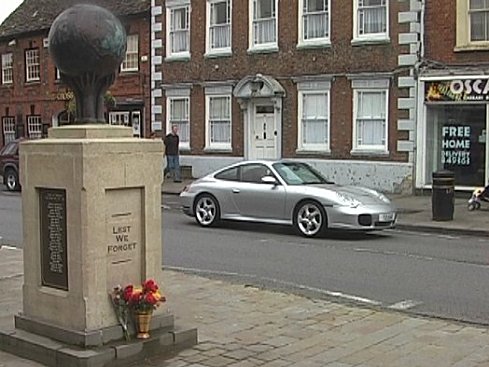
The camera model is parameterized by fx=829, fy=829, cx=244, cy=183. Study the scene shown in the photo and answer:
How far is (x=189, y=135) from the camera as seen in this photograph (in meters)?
29.9

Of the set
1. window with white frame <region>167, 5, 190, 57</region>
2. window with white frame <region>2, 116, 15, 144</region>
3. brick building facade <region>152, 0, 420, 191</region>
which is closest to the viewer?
brick building facade <region>152, 0, 420, 191</region>

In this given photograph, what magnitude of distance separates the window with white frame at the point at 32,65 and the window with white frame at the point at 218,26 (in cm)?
1149

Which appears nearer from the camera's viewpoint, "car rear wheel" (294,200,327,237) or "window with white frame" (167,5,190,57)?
"car rear wheel" (294,200,327,237)

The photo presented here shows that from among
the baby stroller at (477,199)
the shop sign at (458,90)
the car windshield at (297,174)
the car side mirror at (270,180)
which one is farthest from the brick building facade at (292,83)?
the car side mirror at (270,180)

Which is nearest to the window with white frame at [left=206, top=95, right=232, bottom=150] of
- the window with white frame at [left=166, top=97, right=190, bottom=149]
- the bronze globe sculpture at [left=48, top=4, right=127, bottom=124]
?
the window with white frame at [left=166, top=97, right=190, bottom=149]

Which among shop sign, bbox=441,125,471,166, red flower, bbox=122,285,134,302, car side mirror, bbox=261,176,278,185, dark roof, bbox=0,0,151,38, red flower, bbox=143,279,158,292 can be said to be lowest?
red flower, bbox=122,285,134,302

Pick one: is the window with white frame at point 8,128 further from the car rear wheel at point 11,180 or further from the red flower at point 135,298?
the red flower at point 135,298

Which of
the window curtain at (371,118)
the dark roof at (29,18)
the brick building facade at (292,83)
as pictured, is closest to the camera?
the brick building facade at (292,83)

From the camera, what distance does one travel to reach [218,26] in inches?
1133

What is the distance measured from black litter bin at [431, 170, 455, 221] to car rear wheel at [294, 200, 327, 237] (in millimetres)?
3758

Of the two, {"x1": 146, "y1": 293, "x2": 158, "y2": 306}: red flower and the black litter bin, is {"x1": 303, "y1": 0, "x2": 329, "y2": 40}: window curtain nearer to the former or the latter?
the black litter bin

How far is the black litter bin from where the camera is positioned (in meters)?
17.6

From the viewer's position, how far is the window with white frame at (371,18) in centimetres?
2425

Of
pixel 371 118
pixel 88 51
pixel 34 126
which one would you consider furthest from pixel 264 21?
pixel 88 51
